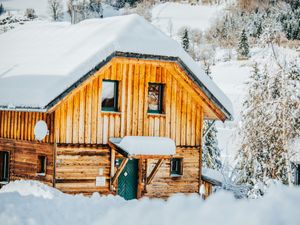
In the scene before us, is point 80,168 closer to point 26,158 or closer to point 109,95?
point 26,158

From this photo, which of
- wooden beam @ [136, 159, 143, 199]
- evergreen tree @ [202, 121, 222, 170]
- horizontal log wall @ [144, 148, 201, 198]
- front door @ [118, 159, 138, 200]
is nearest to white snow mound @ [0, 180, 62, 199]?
front door @ [118, 159, 138, 200]

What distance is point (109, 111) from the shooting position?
1772 centimetres

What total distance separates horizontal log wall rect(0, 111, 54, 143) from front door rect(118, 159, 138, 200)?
3301 millimetres

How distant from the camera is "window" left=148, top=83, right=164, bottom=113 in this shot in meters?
18.8

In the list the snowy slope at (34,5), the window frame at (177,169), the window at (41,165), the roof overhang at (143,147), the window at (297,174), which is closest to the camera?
the roof overhang at (143,147)

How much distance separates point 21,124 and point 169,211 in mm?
12482

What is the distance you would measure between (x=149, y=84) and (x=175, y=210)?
1208cm

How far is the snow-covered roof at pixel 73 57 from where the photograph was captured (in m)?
15.7

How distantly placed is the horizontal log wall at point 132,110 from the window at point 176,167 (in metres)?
0.77

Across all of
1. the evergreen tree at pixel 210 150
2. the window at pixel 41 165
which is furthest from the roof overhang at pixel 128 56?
the evergreen tree at pixel 210 150

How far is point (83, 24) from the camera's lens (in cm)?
2195

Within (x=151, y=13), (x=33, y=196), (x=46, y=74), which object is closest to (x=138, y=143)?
(x=46, y=74)

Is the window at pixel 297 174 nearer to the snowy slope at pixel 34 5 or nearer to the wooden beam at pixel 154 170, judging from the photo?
the wooden beam at pixel 154 170

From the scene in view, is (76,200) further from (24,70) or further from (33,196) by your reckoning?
(24,70)
